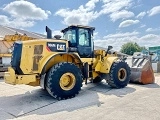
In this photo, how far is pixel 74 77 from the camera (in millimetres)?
5859

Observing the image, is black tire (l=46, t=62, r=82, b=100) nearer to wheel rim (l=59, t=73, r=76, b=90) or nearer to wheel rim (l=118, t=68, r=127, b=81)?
wheel rim (l=59, t=73, r=76, b=90)

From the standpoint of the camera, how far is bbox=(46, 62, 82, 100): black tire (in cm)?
538

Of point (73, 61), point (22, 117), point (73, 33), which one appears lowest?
point (22, 117)

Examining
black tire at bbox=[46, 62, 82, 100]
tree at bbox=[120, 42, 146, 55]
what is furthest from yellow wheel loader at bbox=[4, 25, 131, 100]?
tree at bbox=[120, 42, 146, 55]

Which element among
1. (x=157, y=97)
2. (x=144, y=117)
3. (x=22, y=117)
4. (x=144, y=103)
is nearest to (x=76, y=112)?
(x=22, y=117)

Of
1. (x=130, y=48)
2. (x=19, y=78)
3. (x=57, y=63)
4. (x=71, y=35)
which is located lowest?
(x=19, y=78)

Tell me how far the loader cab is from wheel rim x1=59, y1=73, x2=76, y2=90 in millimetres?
1230

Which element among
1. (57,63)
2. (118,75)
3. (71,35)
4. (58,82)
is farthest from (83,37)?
(58,82)

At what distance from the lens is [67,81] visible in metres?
5.86

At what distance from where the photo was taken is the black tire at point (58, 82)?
538 cm

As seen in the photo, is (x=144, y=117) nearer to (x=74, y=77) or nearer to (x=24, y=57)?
(x=74, y=77)

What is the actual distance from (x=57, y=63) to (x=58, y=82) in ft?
2.25

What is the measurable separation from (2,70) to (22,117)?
7.92 meters

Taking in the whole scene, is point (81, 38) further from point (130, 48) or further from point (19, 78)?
point (130, 48)
